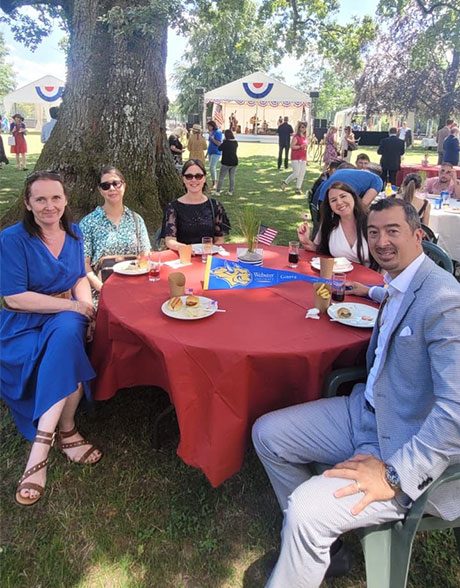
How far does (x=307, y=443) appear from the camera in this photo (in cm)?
185

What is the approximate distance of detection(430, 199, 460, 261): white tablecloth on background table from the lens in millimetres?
5449

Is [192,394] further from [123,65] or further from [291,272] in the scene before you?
[123,65]

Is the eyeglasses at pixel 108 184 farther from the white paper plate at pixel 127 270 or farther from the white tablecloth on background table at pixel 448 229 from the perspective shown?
the white tablecloth on background table at pixel 448 229

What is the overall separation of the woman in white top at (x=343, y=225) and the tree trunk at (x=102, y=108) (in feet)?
11.0

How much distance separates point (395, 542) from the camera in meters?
1.54

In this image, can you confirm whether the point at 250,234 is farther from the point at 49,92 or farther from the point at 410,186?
the point at 49,92

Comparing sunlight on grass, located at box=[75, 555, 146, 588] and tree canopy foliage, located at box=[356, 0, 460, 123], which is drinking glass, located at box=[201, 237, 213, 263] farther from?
tree canopy foliage, located at box=[356, 0, 460, 123]

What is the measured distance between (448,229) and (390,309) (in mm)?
4305

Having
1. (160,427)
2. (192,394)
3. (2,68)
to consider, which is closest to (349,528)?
(192,394)

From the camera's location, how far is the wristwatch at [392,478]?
153 centimetres

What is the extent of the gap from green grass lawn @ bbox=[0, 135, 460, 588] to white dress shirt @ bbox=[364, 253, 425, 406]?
34.3 inches

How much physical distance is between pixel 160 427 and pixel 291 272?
1345mm

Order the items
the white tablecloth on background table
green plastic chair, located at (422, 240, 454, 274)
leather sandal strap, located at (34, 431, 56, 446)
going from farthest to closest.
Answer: the white tablecloth on background table, green plastic chair, located at (422, 240, 454, 274), leather sandal strap, located at (34, 431, 56, 446)

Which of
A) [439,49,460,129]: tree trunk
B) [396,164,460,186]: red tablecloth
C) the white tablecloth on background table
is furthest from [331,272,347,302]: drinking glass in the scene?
[439,49,460,129]: tree trunk
